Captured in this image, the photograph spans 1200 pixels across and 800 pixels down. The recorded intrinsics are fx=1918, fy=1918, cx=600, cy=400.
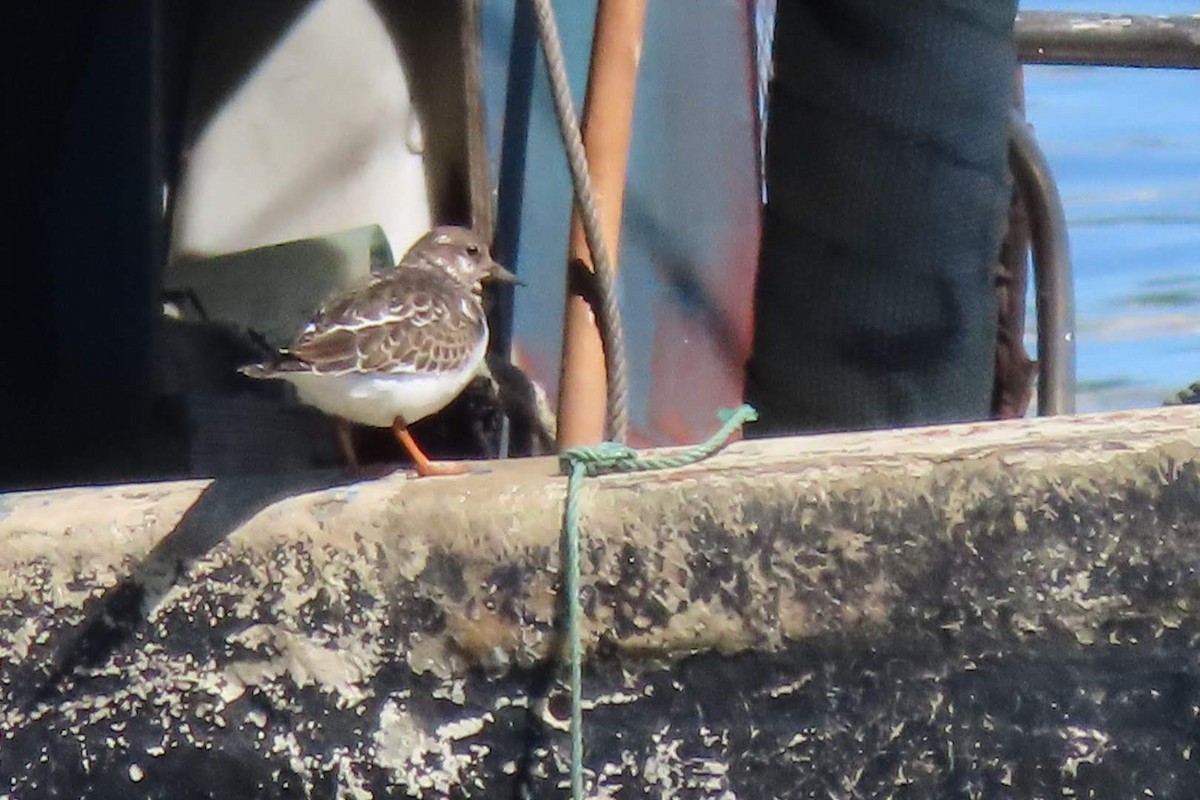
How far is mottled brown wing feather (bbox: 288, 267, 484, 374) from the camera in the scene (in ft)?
11.3

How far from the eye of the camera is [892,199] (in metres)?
4.20

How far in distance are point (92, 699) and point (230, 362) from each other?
194 centimetres

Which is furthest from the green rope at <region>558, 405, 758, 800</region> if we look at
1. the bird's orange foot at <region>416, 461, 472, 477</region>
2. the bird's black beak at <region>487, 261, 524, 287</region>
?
the bird's black beak at <region>487, 261, 524, 287</region>

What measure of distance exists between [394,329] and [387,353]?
72 mm

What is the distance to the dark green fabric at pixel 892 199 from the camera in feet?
13.5

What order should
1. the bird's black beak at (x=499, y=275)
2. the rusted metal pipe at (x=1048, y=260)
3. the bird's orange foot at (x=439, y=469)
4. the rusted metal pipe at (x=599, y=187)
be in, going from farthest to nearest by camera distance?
the rusted metal pipe at (x=1048, y=260), the bird's black beak at (x=499, y=275), the rusted metal pipe at (x=599, y=187), the bird's orange foot at (x=439, y=469)

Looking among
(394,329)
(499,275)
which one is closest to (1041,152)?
(499,275)

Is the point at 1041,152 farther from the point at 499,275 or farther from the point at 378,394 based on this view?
the point at 378,394

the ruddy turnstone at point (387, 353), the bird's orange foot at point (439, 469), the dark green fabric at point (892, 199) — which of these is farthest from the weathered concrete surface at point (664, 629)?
the dark green fabric at point (892, 199)

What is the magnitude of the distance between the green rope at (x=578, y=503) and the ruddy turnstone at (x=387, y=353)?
59cm

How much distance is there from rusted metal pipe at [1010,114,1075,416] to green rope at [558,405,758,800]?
6.71 ft

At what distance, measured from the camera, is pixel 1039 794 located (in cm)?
262

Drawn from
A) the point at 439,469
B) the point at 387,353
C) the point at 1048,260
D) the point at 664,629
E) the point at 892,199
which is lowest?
the point at 664,629

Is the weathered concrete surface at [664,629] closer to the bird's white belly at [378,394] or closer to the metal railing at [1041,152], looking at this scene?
the bird's white belly at [378,394]
